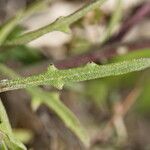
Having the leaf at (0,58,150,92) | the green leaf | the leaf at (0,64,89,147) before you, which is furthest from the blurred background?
the leaf at (0,58,150,92)

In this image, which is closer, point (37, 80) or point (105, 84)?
point (37, 80)

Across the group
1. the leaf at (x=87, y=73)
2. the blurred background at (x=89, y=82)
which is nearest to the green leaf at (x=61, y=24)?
the leaf at (x=87, y=73)

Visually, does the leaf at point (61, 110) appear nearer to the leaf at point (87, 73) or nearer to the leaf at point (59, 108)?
the leaf at point (59, 108)

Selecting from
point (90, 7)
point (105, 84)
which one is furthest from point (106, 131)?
point (90, 7)

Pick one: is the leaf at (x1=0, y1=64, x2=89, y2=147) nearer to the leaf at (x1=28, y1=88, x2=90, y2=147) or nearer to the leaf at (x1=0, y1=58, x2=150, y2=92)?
the leaf at (x1=28, y1=88, x2=90, y2=147)

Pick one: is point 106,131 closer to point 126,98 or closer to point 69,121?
point 126,98

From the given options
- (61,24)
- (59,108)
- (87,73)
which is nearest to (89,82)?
(59,108)
